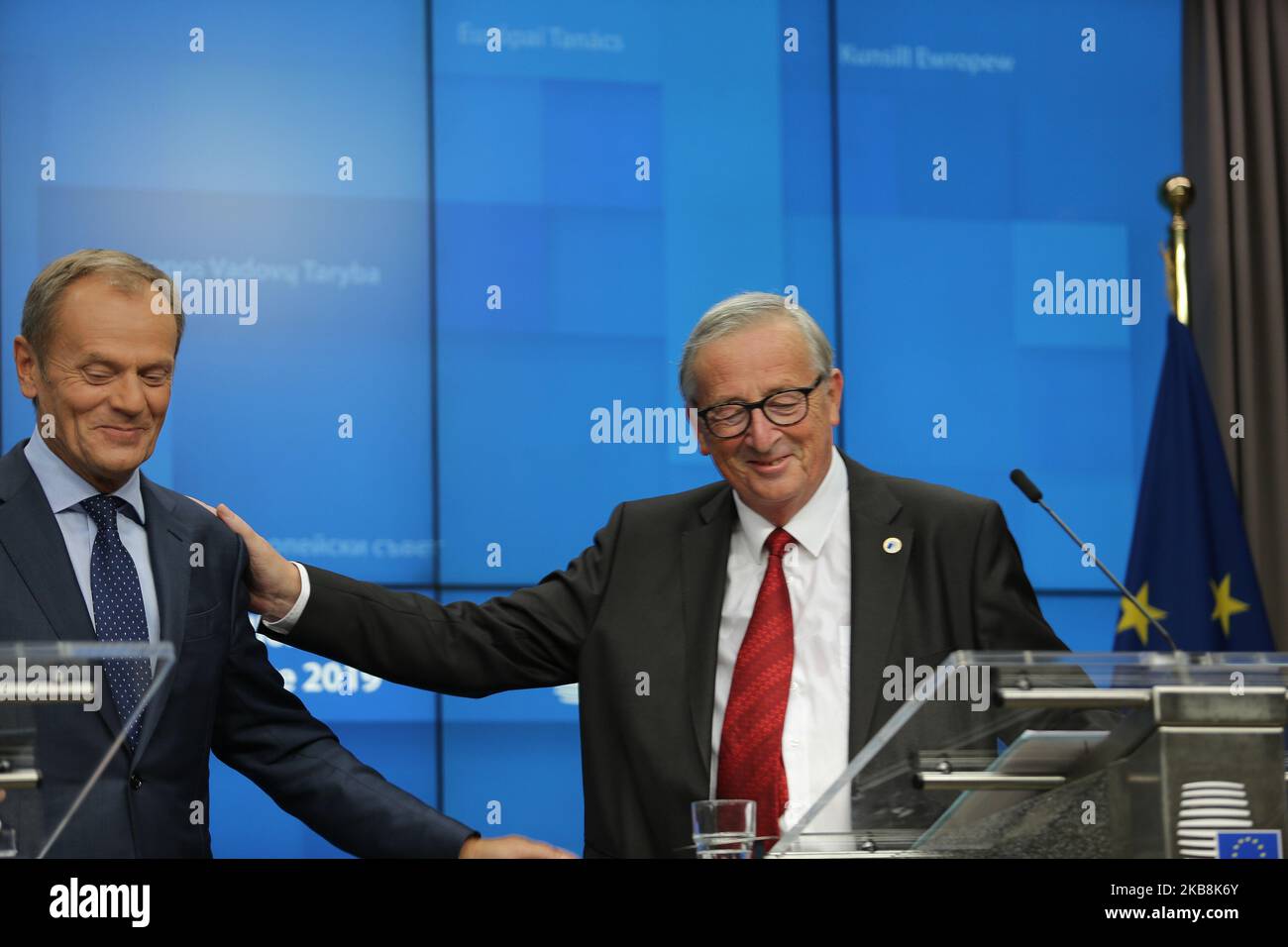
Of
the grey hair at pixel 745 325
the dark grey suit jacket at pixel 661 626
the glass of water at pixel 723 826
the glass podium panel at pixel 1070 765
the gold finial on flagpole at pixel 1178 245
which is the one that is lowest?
the glass of water at pixel 723 826

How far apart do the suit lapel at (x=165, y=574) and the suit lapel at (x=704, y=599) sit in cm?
88

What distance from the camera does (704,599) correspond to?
2877 millimetres

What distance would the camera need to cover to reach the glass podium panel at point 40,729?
179 centimetres

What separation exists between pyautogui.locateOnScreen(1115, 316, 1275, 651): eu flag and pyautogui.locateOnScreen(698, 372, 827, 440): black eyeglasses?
247cm

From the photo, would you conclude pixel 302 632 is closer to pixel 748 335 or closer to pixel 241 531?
pixel 241 531

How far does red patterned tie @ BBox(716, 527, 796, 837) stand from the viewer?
2680 mm

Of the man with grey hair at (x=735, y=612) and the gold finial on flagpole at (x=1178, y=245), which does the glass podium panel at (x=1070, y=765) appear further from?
the gold finial on flagpole at (x=1178, y=245)

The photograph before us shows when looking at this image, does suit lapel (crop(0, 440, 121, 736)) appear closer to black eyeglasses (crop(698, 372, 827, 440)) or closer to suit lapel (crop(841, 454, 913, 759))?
black eyeglasses (crop(698, 372, 827, 440))

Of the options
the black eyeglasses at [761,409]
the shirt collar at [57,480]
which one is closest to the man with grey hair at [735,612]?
the black eyeglasses at [761,409]

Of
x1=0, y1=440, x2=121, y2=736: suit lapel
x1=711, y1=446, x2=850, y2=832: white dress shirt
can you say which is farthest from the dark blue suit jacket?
x1=711, y1=446, x2=850, y2=832: white dress shirt

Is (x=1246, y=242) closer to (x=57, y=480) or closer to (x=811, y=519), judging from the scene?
(x=811, y=519)

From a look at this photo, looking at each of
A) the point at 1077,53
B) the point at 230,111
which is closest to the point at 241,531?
the point at 230,111

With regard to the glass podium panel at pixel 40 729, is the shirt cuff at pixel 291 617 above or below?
above

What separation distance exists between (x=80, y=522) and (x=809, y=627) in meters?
1.26
